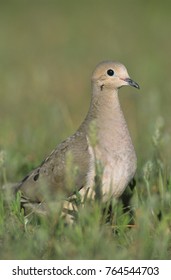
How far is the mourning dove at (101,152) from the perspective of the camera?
4891mm

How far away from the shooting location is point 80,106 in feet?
34.0

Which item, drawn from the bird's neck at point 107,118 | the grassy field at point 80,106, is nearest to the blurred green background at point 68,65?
the grassy field at point 80,106

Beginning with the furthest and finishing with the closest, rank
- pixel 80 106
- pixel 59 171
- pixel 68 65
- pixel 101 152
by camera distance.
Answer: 1. pixel 68 65
2. pixel 80 106
3. pixel 59 171
4. pixel 101 152

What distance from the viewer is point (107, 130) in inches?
200

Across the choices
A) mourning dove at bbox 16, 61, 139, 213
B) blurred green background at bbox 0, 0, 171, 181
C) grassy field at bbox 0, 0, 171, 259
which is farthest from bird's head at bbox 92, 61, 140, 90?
blurred green background at bbox 0, 0, 171, 181

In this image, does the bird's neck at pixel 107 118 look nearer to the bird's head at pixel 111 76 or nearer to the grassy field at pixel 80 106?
the bird's head at pixel 111 76

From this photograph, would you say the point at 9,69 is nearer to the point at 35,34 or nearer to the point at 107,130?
the point at 35,34

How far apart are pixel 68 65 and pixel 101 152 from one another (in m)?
8.13

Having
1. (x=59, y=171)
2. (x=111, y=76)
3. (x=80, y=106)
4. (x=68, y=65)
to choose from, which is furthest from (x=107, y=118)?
(x=68, y=65)

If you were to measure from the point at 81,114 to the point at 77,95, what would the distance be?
48.5 inches

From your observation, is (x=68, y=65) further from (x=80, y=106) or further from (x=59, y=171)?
(x=59, y=171)

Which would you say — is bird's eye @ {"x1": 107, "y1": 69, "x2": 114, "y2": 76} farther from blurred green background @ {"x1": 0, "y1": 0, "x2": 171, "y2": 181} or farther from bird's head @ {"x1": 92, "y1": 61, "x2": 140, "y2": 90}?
blurred green background @ {"x1": 0, "y1": 0, "x2": 171, "y2": 181}

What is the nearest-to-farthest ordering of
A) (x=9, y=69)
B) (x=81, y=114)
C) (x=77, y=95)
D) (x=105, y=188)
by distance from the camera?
(x=105, y=188) → (x=81, y=114) → (x=77, y=95) → (x=9, y=69)
